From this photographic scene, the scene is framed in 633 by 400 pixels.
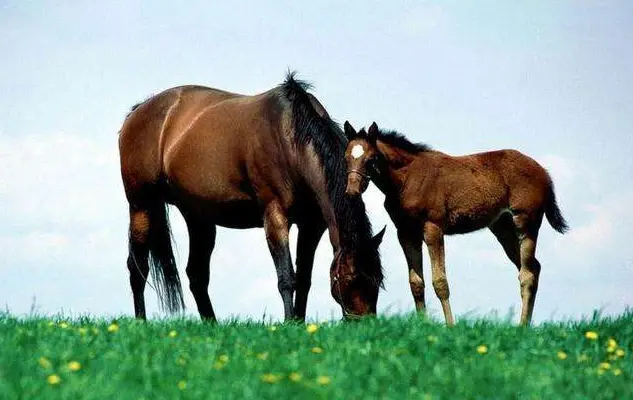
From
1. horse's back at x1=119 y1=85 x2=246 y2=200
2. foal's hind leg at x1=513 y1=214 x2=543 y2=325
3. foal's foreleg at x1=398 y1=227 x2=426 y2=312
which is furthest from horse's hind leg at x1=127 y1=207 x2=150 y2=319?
foal's hind leg at x1=513 y1=214 x2=543 y2=325

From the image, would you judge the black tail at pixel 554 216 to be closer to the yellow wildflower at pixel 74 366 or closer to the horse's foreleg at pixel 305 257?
the horse's foreleg at pixel 305 257

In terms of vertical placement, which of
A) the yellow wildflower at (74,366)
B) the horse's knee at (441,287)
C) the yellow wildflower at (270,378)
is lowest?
the yellow wildflower at (270,378)

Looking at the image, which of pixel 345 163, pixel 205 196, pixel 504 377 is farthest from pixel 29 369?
pixel 205 196

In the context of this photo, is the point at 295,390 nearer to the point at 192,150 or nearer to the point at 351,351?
the point at 351,351

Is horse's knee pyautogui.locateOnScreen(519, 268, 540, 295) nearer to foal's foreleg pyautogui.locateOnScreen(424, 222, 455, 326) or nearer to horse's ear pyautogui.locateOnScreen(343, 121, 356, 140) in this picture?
foal's foreleg pyautogui.locateOnScreen(424, 222, 455, 326)

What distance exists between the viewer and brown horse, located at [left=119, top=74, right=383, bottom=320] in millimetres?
10516

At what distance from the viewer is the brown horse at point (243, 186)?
10.5 m

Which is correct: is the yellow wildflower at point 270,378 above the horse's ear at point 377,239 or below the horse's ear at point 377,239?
below

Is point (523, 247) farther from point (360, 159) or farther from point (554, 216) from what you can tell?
point (360, 159)

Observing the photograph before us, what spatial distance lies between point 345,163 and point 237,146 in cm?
165

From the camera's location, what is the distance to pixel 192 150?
12.6m

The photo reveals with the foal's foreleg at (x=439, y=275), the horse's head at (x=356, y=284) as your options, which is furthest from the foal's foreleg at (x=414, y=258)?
the horse's head at (x=356, y=284)

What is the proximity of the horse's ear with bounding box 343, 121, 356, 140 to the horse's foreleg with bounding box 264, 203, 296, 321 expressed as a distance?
1.12m

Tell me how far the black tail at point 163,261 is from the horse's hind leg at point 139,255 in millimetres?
80
